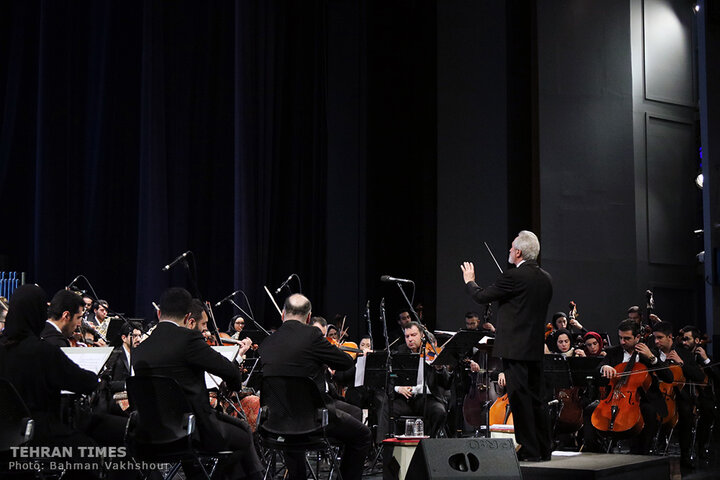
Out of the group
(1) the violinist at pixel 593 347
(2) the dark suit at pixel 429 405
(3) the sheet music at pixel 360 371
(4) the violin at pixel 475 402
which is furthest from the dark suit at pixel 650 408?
(3) the sheet music at pixel 360 371

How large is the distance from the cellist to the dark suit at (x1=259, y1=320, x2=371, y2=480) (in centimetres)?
286

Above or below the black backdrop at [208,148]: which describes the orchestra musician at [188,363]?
below

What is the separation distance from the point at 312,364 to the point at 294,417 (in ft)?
1.31

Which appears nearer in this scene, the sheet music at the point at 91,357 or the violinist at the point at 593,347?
the sheet music at the point at 91,357

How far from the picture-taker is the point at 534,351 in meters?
5.66

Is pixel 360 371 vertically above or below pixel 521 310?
below

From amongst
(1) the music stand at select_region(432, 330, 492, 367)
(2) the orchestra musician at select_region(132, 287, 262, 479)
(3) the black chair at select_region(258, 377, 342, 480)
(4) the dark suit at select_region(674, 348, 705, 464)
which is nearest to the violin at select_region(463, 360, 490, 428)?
(1) the music stand at select_region(432, 330, 492, 367)

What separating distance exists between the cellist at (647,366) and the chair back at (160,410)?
4.33 m

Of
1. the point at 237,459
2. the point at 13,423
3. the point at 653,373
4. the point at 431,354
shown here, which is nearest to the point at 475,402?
the point at 431,354

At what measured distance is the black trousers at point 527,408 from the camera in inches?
220

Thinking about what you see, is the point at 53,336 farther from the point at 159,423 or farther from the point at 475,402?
the point at 475,402

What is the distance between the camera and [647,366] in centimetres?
783

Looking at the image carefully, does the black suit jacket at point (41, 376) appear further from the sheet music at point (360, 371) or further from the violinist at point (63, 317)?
the sheet music at point (360, 371)

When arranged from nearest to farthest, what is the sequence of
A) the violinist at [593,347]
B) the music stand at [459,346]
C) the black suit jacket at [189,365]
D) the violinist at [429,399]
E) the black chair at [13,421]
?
1. the black chair at [13,421]
2. the black suit jacket at [189,365]
3. the music stand at [459,346]
4. the violinist at [429,399]
5. the violinist at [593,347]
